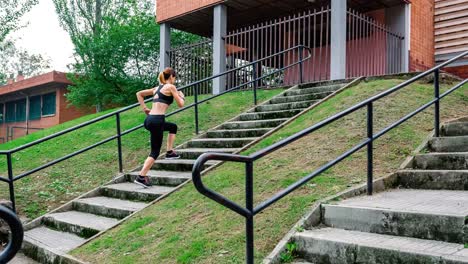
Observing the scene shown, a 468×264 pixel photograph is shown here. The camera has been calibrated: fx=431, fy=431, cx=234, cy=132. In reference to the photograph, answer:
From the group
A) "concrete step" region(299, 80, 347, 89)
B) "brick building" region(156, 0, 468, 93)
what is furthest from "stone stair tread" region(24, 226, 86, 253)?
"brick building" region(156, 0, 468, 93)

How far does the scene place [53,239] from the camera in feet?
16.8

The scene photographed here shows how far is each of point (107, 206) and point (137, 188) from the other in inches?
23.5

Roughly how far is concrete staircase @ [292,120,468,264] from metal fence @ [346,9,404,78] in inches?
302

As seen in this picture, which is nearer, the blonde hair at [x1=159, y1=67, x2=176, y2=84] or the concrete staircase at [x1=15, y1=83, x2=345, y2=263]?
the concrete staircase at [x1=15, y1=83, x2=345, y2=263]

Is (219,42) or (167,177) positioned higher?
(219,42)

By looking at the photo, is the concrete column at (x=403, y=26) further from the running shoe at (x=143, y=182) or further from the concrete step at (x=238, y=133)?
the running shoe at (x=143, y=182)

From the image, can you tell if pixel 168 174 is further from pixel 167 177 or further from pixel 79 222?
pixel 79 222

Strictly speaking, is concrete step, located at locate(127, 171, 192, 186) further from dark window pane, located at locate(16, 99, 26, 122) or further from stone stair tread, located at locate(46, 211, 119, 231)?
dark window pane, located at locate(16, 99, 26, 122)

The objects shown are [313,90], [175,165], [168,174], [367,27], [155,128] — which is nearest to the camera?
[155,128]

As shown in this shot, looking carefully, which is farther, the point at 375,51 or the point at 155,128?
Result: the point at 375,51

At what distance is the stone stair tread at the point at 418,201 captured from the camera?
10.7 feet

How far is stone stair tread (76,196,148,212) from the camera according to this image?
17.9ft

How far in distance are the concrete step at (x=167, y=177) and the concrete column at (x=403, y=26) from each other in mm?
7732

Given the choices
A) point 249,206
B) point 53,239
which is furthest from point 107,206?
point 249,206
